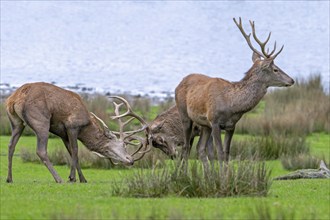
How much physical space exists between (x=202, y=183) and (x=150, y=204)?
112 centimetres

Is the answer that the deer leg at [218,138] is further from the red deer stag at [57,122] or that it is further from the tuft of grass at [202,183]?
the tuft of grass at [202,183]

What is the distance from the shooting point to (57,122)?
1786 centimetres

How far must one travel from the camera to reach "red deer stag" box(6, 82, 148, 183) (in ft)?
56.5

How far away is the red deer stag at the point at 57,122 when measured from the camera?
17219 millimetres

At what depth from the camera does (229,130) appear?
17734 millimetres

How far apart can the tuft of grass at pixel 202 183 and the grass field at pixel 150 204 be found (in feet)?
0.76

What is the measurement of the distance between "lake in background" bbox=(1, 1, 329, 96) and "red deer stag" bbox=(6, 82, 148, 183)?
29.2 m

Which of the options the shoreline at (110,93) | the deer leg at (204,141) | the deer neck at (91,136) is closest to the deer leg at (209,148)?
the deer leg at (204,141)

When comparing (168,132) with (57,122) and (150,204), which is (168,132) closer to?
(57,122)

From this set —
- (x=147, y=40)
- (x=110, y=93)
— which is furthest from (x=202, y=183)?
(x=147, y=40)

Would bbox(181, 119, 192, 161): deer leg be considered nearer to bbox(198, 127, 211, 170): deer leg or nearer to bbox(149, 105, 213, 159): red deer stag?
bbox(198, 127, 211, 170): deer leg

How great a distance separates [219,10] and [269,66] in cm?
5921

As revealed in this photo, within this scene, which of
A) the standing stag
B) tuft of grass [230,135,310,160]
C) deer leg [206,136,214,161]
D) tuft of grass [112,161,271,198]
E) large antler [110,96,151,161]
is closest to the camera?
tuft of grass [112,161,271,198]

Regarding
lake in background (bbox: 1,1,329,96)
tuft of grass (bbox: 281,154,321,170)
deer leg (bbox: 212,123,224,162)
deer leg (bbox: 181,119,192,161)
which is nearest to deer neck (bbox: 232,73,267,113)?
deer leg (bbox: 212,123,224,162)
